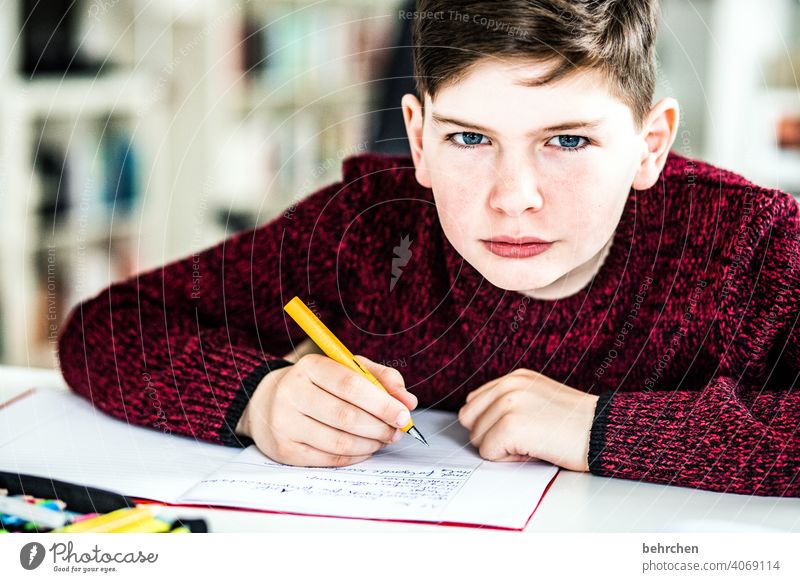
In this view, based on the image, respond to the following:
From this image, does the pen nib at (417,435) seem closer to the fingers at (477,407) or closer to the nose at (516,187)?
the fingers at (477,407)

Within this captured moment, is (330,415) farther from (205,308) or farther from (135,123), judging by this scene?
(135,123)

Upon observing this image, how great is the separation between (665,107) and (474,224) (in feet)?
0.50

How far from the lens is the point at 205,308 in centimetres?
72

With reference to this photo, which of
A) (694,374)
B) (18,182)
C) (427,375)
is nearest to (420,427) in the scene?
(427,375)

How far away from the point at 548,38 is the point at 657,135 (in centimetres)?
13

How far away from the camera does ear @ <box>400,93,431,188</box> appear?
605 millimetres

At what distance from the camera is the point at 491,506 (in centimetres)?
49

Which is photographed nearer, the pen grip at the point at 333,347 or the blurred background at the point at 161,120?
the pen grip at the point at 333,347

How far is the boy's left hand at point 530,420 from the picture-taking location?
1.79ft

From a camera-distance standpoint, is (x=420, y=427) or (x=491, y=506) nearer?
(x=491, y=506)

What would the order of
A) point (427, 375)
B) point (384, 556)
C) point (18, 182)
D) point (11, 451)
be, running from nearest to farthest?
point (384, 556) → point (11, 451) → point (427, 375) → point (18, 182)

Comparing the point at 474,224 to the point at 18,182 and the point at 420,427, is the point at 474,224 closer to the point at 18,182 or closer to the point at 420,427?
the point at 420,427

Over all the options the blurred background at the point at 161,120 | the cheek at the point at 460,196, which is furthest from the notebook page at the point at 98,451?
the blurred background at the point at 161,120

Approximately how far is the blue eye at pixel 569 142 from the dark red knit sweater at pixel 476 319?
0.37 feet
